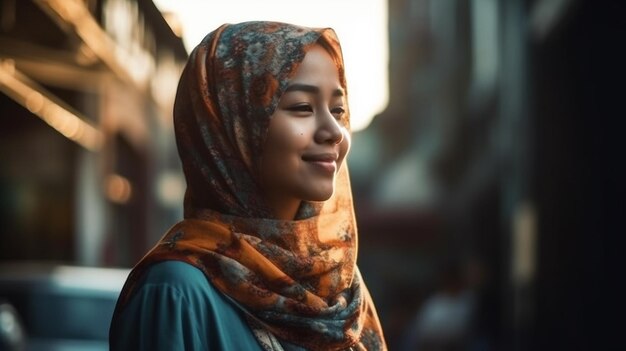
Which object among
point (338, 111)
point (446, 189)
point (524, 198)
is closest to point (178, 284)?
point (338, 111)

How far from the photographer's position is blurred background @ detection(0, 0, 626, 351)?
10391 millimetres

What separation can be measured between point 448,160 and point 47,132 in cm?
1388

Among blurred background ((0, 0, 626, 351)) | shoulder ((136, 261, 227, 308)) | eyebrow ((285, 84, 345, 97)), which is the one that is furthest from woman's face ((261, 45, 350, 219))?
blurred background ((0, 0, 626, 351))

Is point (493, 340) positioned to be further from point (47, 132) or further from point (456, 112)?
point (456, 112)

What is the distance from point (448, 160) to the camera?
28.8 meters

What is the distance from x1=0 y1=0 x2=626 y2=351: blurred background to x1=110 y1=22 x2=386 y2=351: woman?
257 inches

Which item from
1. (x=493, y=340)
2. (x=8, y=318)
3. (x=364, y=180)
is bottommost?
(x=364, y=180)

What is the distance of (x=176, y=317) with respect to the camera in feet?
7.94

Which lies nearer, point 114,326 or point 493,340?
point 114,326

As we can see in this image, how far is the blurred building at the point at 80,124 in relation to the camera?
10977 mm

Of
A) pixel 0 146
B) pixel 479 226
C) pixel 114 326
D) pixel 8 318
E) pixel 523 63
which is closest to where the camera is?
pixel 114 326

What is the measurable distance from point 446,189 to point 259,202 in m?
26.1

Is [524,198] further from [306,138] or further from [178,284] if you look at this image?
[178,284]

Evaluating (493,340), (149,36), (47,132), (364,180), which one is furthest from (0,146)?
(364,180)
